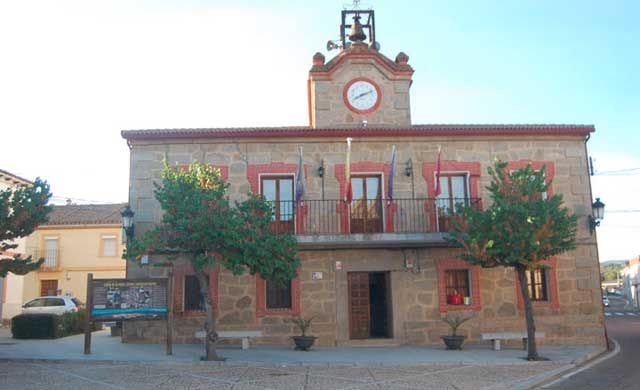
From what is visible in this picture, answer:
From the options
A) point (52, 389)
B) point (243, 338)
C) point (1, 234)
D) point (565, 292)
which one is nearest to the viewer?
point (52, 389)

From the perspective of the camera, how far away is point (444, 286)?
49.7ft

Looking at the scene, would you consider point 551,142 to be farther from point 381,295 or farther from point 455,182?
point 381,295

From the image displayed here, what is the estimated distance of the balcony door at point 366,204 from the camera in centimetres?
1530

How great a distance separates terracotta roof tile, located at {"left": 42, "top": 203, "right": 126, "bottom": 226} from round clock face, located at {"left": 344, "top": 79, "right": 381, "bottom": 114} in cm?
1881

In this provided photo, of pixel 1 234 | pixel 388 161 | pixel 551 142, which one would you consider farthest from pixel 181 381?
pixel 551 142

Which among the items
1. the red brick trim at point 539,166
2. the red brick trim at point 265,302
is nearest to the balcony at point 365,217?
the red brick trim at point 265,302

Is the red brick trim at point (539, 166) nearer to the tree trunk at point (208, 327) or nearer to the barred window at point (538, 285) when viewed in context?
the barred window at point (538, 285)

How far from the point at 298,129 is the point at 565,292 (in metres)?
8.34

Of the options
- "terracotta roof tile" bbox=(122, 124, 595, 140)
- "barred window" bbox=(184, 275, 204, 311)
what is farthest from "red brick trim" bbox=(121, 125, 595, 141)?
"barred window" bbox=(184, 275, 204, 311)

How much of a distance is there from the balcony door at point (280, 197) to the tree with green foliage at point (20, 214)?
5.37m

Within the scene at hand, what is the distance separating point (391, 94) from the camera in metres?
17.1

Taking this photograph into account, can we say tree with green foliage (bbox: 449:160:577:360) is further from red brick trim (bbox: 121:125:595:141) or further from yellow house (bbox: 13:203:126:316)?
yellow house (bbox: 13:203:126:316)

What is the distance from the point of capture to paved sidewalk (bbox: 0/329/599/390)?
9820 mm

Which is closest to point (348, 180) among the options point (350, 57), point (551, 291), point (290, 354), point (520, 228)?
point (520, 228)
